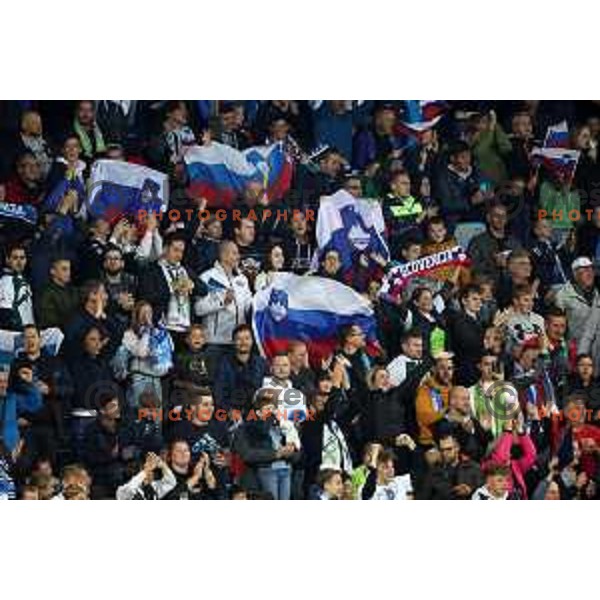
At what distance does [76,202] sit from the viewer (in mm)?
8148

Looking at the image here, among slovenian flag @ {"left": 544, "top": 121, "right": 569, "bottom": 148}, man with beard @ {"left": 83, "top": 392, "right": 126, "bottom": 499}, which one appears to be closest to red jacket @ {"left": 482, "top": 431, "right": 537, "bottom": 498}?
slovenian flag @ {"left": 544, "top": 121, "right": 569, "bottom": 148}

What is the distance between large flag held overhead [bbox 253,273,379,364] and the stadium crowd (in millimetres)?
31

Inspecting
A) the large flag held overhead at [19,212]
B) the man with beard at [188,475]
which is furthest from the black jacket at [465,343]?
the large flag held overhead at [19,212]

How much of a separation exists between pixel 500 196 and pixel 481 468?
1.07 m

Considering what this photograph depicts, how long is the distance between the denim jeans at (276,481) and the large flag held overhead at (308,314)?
451mm

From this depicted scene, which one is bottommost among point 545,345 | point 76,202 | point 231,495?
point 231,495

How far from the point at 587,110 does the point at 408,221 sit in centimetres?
83

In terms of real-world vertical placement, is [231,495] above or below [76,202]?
below

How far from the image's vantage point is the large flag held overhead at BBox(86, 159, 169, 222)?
8.13 meters

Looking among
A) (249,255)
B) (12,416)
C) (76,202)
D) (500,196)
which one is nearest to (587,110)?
(500,196)

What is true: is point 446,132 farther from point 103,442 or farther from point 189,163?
point 103,442

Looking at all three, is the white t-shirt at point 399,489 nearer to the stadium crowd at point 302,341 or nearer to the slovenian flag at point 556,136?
the stadium crowd at point 302,341

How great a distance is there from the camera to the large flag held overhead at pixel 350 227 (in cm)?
816

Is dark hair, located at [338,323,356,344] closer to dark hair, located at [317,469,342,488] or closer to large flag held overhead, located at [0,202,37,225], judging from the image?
dark hair, located at [317,469,342,488]
